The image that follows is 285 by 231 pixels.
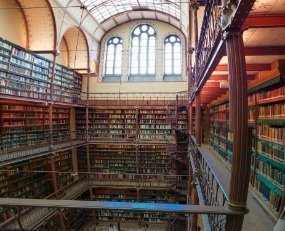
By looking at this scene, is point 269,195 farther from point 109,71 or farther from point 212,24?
point 109,71

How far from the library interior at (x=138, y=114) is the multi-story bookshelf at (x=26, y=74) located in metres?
0.05

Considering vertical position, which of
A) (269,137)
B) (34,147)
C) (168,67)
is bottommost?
(34,147)

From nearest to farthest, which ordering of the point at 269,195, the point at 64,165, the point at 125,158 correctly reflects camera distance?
the point at 269,195, the point at 64,165, the point at 125,158

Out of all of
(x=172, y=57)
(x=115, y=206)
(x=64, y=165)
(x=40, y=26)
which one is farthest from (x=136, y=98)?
(x=115, y=206)

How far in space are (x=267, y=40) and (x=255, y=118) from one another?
2.30 metres

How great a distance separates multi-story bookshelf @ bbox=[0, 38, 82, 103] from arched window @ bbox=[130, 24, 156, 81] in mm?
4307

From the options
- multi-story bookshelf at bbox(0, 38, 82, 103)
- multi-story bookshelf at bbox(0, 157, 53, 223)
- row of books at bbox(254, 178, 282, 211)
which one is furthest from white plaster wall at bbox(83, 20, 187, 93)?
row of books at bbox(254, 178, 282, 211)

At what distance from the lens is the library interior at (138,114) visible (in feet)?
10.1

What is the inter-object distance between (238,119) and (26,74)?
9994 mm

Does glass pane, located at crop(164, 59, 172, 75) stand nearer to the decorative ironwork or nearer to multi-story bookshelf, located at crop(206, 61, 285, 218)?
multi-story bookshelf, located at crop(206, 61, 285, 218)

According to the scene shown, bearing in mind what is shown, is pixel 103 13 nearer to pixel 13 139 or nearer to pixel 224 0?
pixel 13 139

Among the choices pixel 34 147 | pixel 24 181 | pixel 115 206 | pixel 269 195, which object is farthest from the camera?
pixel 24 181

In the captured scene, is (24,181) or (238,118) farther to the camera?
(24,181)

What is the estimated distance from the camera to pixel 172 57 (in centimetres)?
1612
